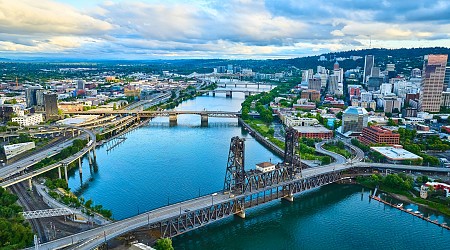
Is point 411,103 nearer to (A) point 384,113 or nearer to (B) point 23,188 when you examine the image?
(A) point 384,113

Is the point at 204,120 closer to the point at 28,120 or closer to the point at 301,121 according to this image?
the point at 301,121

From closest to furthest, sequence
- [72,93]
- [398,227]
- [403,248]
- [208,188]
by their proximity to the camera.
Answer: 1. [403,248]
2. [398,227]
3. [208,188]
4. [72,93]

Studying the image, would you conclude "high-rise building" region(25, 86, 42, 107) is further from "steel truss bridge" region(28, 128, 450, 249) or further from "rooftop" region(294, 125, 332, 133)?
"steel truss bridge" region(28, 128, 450, 249)

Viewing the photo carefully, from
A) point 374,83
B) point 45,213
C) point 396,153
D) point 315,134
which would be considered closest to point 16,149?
point 45,213

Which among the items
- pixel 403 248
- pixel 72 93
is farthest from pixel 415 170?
pixel 72 93

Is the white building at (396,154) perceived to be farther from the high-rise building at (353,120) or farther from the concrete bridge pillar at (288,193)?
the concrete bridge pillar at (288,193)

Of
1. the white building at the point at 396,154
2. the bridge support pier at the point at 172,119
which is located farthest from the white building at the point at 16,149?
the white building at the point at 396,154
